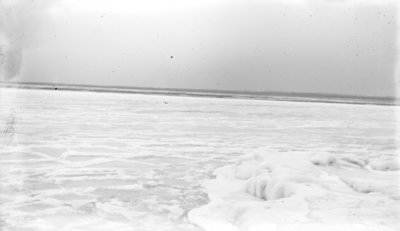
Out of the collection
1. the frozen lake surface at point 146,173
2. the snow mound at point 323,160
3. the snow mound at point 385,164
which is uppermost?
the snow mound at point 323,160

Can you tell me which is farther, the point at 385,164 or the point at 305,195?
the point at 385,164

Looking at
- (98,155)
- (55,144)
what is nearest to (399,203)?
(98,155)

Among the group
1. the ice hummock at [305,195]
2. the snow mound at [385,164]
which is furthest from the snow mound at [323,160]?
the snow mound at [385,164]

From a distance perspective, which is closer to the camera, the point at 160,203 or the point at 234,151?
the point at 160,203

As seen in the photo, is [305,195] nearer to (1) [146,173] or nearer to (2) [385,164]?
(2) [385,164]

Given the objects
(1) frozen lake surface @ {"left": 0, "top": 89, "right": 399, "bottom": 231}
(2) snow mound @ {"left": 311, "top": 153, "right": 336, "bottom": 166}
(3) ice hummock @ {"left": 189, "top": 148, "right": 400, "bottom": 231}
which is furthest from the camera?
(2) snow mound @ {"left": 311, "top": 153, "right": 336, "bottom": 166}

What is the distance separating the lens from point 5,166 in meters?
4.36

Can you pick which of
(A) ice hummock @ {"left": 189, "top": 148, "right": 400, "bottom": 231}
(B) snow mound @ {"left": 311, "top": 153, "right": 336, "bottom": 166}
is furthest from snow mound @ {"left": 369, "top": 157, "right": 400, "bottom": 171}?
(B) snow mound @ {"left": 311, "top": 153, "right": 336, "bottom": 166}

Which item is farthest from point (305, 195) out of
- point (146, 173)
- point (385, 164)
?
point (146, 173)

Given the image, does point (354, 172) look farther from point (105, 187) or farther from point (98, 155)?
point (98, 155)

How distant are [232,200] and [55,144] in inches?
139

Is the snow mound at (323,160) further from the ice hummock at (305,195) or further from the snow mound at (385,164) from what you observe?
the snow mound at (385,164)

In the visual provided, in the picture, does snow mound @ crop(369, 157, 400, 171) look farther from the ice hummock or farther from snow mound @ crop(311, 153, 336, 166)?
snow mound @ crop(311, 153, 336, 166)

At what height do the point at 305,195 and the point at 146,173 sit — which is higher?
the point at 305,195
